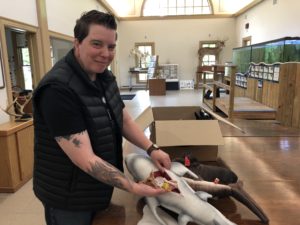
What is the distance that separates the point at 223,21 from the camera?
38.4ft

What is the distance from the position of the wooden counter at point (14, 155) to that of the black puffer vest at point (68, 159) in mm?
2141

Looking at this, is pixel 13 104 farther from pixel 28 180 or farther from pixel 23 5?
pixel 23 5

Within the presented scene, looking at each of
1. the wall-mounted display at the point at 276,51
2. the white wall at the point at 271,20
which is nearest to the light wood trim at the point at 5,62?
the wall-mounted display at the point at 276,51

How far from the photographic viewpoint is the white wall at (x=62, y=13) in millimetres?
4965

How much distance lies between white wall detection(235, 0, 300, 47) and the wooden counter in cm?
604

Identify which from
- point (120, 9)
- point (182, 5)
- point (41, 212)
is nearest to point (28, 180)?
point (41, 212)

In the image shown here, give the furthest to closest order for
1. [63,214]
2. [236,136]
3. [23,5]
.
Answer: [23,5], [236,136], [63,214]

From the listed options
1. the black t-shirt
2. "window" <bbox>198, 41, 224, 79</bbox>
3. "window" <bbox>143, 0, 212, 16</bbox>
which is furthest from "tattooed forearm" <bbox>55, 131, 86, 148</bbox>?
"window" <bbox>143, 0, 212, 16</bbox>

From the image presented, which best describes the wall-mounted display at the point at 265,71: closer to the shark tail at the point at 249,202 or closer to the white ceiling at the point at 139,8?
the shark tail at the point at 249,202

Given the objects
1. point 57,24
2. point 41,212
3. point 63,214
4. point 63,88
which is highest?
point 57,24

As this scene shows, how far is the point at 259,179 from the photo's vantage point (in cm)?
116

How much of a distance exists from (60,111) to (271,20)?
845 cm

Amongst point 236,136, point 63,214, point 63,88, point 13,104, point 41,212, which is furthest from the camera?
point 13,104

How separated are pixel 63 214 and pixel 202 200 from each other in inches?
19.6
